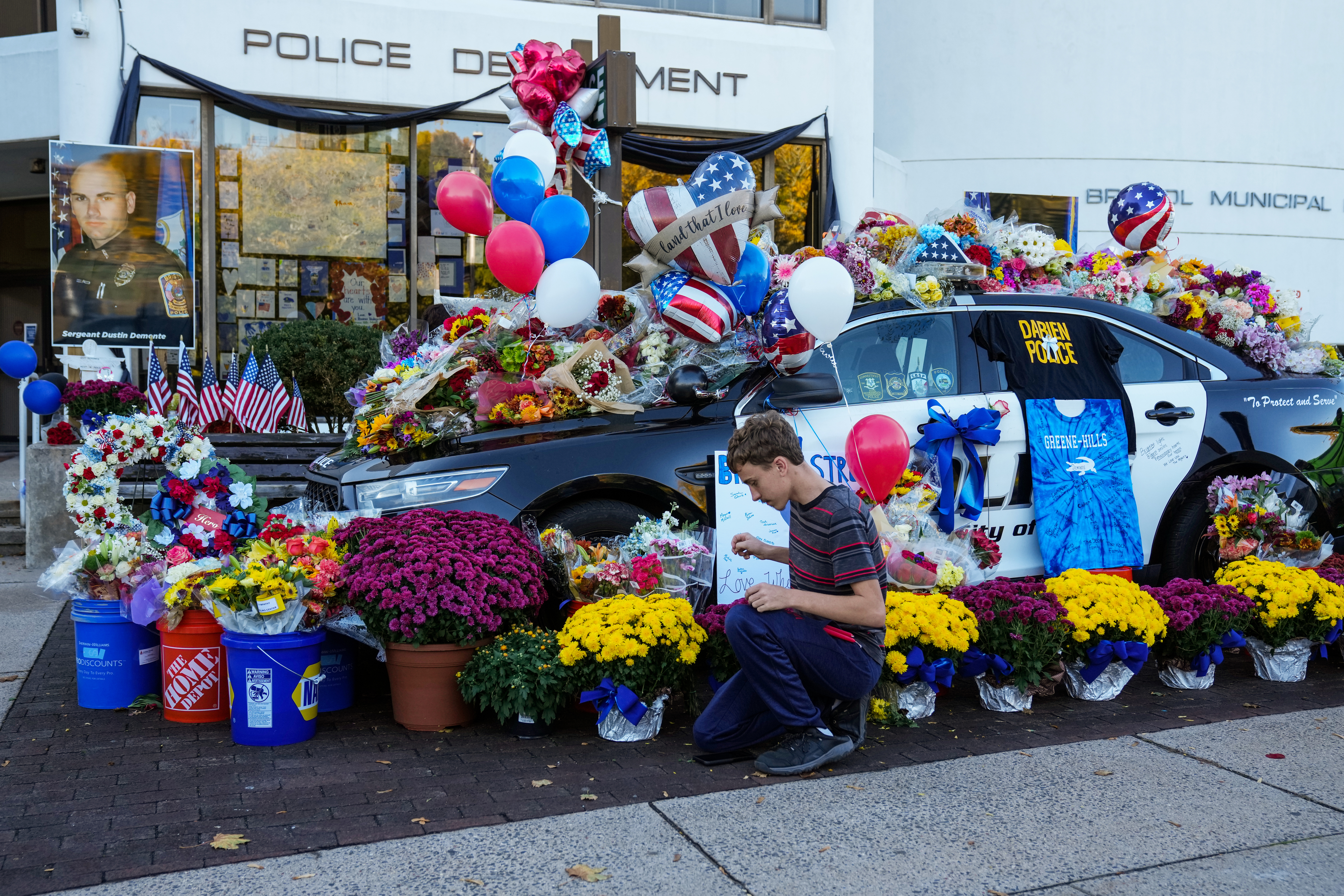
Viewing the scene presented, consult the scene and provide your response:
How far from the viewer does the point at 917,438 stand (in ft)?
17.8

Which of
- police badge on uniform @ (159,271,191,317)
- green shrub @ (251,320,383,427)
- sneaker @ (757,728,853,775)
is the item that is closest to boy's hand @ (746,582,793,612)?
sneaker @ (757,728,853,775)

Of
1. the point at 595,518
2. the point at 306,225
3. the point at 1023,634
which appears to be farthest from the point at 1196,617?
the point at 306,225

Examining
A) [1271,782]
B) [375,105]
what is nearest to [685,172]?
[375,105]

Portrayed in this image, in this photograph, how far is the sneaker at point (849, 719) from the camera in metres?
4.10

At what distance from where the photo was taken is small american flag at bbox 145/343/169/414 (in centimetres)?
951

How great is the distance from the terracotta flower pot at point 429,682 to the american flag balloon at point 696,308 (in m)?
1.76

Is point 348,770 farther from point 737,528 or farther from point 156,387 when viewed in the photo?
point 156,387

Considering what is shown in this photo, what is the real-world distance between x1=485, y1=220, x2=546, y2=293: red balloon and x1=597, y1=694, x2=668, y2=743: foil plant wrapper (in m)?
2.39

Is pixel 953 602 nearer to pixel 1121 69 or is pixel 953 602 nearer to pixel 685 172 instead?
pixel 685 172

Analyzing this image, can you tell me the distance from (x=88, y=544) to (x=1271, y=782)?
15.5 feet

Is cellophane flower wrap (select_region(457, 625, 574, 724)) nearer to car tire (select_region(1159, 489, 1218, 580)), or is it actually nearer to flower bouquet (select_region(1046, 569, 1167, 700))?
flower bouquet (select_region(1046, 569, 1167, 700))

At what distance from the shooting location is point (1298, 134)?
57.0 ft

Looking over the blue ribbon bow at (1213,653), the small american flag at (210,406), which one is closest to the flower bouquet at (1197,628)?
the blue ribbon bow at (1213,653)

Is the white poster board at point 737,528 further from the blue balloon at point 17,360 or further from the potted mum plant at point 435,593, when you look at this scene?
the blue balloon at point 17,360
